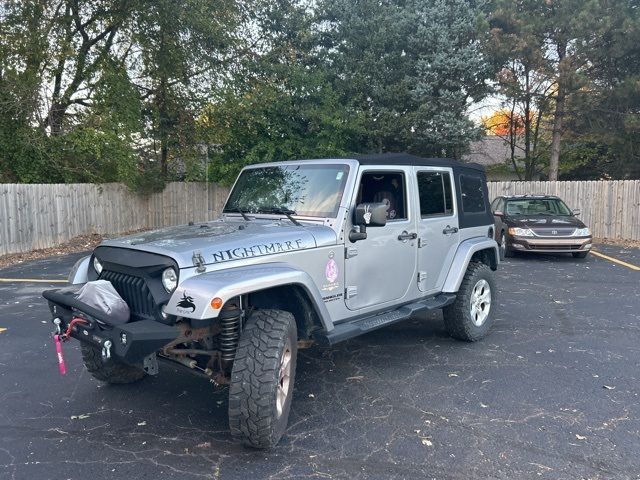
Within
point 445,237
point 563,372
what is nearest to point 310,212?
point 445,237

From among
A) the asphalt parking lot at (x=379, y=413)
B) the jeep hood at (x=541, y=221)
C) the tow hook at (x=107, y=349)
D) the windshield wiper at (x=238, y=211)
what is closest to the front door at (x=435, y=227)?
the asphalt parking lot at (x=379, y=413)

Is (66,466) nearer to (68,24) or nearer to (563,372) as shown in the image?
(563,372)

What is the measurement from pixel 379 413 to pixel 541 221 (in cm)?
931

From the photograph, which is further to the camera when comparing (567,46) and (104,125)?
(567,46)

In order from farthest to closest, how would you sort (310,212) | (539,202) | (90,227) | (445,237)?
(90,227) → (539,202) → (445,237) → (310,212)

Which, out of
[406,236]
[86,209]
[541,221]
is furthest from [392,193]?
[86,209]

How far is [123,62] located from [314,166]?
569 inches

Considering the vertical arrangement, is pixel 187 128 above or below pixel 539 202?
above

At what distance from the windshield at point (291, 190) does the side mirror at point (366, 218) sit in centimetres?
21

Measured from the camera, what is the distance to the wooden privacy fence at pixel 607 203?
15.8 meters

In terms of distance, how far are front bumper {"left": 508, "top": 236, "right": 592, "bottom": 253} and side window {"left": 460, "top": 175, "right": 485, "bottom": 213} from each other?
5.88m

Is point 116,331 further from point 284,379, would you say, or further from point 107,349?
point 284,379

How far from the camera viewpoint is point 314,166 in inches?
179

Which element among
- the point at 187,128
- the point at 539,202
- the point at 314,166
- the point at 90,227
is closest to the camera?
the point at 314,166
